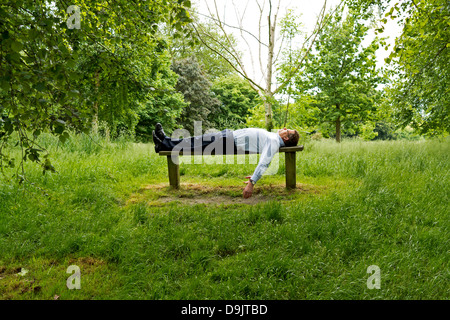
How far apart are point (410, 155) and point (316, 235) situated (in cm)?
522

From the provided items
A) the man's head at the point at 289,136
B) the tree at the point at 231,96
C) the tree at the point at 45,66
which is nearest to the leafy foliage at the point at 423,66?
the man's head at the point at 289,136

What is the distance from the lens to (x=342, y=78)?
17.7 metres

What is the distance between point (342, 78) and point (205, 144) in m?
14.9

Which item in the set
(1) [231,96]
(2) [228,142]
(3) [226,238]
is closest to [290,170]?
(2) [228,142]

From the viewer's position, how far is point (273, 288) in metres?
2.52

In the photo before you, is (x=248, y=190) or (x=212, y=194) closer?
(x=248, y=190)

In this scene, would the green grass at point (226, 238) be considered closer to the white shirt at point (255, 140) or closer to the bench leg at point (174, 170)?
the bench leg at point (174, 170)

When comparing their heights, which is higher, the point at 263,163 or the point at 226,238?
→ the point at 263,163

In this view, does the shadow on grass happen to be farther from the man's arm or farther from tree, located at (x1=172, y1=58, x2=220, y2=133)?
tree, located at (x1=172, y1=58, x2=220, y2=133)

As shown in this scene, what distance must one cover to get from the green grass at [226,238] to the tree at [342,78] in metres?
12.5

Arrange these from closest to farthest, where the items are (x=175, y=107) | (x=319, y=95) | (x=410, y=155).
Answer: (x=410, y=155) < (x=319, y=95) < (x=175, y=107)

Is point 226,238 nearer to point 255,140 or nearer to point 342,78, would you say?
point 255,140
